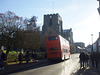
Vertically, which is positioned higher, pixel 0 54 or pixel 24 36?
pixel 24 36

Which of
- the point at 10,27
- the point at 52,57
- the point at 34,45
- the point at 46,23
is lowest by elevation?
the point at 52,57

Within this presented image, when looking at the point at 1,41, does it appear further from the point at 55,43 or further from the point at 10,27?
the point at 55,43

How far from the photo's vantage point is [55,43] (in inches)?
760

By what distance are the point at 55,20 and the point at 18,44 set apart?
200ft

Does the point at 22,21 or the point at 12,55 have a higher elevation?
the point at 22,21

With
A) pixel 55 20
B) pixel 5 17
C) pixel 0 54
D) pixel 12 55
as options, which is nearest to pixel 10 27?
pixel 5 17

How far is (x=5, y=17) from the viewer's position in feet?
56.6

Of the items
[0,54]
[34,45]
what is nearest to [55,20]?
[34,45]

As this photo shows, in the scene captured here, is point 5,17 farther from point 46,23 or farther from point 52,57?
point 46,23

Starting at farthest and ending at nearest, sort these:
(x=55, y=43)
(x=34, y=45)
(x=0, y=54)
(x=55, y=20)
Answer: (x=55, y=20) → (x=34, y=45) → (x=55, y=43) → (x=0, y=54)

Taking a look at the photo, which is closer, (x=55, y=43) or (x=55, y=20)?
(x=55, y=43)

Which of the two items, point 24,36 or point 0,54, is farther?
point 24,36

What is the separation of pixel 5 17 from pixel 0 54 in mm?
7238

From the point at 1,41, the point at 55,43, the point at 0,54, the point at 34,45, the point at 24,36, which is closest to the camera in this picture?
the point at 0,54
